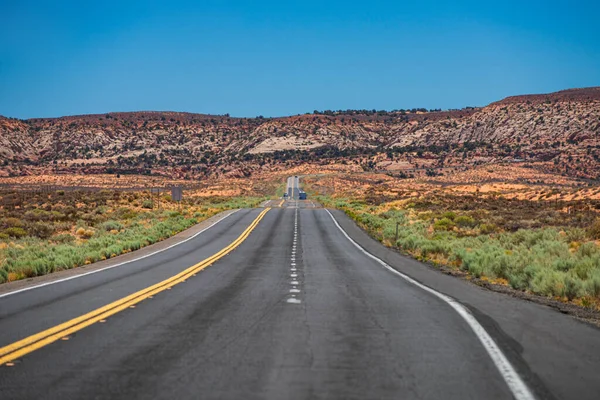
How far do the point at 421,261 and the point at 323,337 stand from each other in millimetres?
14913

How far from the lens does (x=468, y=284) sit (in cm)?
1530

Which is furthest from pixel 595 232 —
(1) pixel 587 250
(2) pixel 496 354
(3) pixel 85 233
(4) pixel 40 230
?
(4) pixel 40 230

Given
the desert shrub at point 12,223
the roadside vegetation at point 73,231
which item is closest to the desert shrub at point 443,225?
the roadside vegetation at point 73,231

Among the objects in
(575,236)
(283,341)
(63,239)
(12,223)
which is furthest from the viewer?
(12,223)

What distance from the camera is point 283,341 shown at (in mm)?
7652

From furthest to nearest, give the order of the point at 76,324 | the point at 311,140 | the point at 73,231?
the point at 311,140 < the point at 73,231 < the point at 76,324

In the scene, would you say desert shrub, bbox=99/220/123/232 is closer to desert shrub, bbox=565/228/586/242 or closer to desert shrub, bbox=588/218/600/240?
desert shrub, bbox=565/228/586/242

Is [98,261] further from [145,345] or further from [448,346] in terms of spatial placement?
[448,346]

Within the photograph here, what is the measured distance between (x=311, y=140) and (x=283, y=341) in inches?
6668

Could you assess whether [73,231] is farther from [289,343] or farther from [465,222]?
[289,343]

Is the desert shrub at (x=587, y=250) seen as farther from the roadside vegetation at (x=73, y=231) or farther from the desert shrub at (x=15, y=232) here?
the desert shrub at (x=15, y=232)

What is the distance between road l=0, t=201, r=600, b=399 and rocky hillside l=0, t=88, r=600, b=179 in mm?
114227

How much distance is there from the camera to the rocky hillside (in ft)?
453

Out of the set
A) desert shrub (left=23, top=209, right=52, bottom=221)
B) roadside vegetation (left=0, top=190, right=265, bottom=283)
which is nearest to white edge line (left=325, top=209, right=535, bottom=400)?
roadside vegetation (left=0, top=190, right=265, bottom=283)
